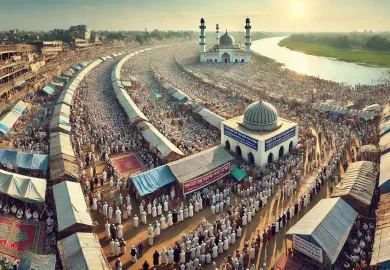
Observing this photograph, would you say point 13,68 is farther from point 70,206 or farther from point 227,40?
point 227,40

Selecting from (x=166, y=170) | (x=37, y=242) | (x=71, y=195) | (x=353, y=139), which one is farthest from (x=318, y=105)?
(x=37, y=242)

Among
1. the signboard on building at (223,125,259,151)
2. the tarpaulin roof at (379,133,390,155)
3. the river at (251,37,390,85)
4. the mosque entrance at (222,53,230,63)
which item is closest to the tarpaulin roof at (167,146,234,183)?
the signboard on building at (223,125,259,151)

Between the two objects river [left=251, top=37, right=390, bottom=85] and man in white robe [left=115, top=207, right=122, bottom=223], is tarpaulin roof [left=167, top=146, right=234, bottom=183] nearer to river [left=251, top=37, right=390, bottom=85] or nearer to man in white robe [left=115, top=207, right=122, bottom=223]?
man in white robe [left=115, top=207, right=122, bottom=223]

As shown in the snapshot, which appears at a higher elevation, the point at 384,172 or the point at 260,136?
the point at 260,136

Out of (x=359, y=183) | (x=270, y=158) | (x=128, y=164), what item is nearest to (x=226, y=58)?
(x=270, y=158)

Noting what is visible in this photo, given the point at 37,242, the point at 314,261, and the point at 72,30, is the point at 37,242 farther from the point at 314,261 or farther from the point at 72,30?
the point at 72,30

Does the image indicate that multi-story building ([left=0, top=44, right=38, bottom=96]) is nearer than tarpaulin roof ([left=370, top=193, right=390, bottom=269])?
No
